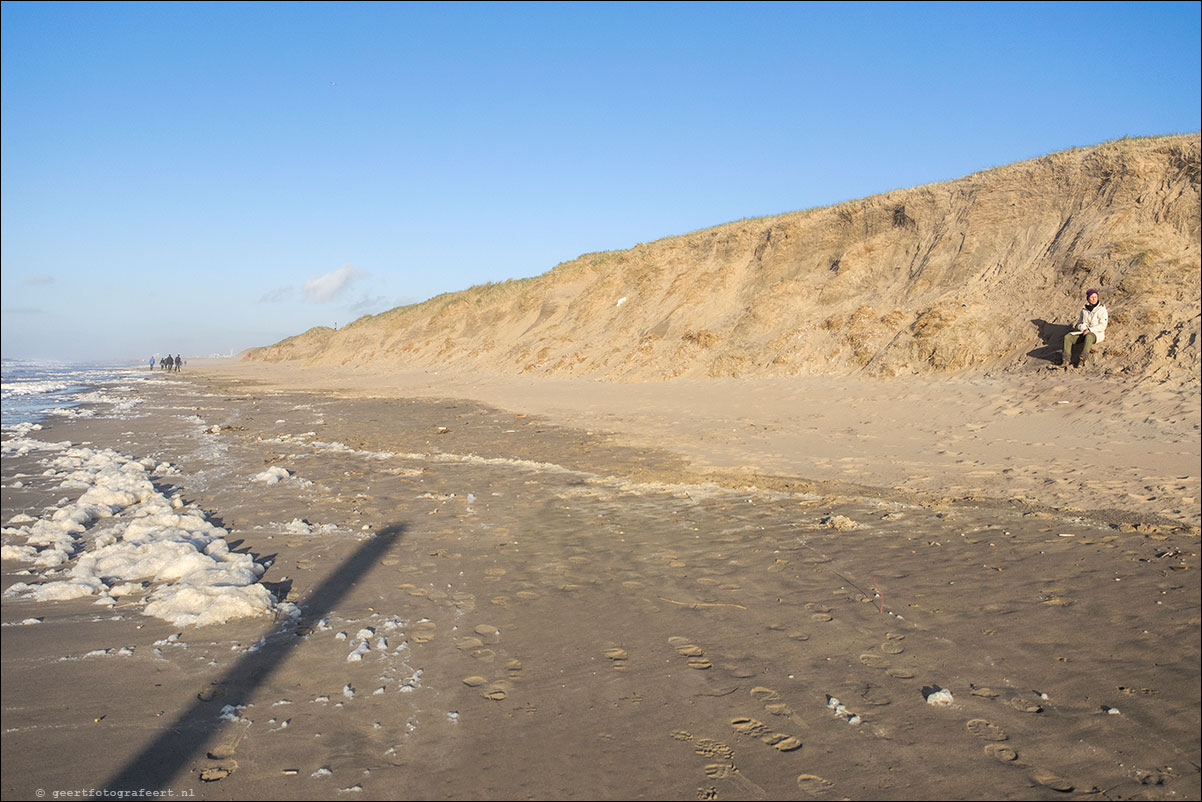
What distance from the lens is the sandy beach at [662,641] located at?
2.56m

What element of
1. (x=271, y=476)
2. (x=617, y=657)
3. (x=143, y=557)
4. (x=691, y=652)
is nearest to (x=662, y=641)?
(x=691, y=652)

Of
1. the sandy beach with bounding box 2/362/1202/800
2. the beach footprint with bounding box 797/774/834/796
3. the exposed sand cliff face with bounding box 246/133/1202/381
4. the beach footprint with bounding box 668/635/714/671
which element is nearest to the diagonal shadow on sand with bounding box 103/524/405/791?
the sandy beach with bounding box 2/362/1202/800

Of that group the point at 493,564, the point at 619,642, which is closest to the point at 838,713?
the point at 619,642

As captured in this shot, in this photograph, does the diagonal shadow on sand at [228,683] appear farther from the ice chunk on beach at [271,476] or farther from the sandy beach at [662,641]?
the ice chunk on beach at [271,476]

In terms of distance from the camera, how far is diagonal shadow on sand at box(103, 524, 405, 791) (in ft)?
8.07

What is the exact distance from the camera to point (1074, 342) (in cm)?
1218

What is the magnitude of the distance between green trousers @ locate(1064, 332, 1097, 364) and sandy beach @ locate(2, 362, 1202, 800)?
3.91 m

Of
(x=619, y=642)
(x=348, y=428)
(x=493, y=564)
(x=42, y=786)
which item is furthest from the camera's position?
(x=348, y=428)

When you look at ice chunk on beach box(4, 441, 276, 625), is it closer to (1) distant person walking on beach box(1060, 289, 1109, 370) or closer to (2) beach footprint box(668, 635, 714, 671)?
(2) beach footprint box(668, 635, 714, 671)

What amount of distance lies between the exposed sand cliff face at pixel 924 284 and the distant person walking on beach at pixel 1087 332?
298mm

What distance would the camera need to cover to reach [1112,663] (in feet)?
10.7

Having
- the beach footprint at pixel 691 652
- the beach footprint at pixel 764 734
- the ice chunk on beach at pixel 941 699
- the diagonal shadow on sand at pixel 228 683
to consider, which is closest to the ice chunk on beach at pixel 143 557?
the diagonal shadow on sand at pixel 228 683

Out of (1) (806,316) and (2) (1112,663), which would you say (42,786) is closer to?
(2) (1112,663)

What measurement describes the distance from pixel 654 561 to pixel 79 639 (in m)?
3.44
